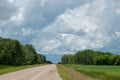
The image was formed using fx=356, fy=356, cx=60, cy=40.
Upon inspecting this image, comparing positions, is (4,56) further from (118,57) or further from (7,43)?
(118,57)

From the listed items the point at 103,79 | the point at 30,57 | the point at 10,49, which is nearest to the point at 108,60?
the point at 30,57

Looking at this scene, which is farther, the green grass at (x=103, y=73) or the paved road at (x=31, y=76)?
the green grass at (x=103, y=73)

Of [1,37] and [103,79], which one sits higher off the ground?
[1,37]

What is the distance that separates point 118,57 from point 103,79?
481 feet

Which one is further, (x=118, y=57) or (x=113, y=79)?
(x=118, y=57)

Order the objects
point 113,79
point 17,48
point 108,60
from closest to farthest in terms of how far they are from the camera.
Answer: point 113,79
point 17,48
point 108,60

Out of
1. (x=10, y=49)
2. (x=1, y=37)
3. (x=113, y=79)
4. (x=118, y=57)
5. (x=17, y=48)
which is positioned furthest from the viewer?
(x=118, y=57)

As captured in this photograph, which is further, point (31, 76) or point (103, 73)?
point (103, 73)

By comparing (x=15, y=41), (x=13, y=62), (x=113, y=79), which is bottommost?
(x=113, y=79)

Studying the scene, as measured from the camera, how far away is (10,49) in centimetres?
14575

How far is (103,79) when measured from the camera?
40000 millimetres

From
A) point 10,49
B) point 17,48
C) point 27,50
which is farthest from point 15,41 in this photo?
point 27,50

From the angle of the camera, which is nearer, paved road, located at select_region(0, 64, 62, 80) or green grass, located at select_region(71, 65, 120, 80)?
paved road, located at select_region(0, 64, 62, 80)

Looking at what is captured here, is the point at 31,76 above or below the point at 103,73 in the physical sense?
below
